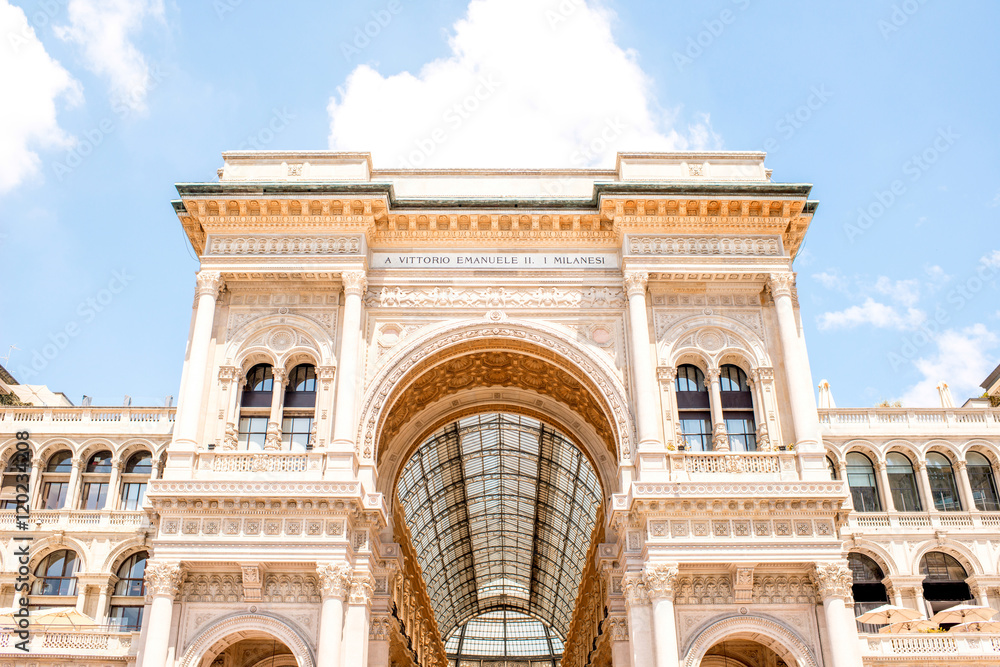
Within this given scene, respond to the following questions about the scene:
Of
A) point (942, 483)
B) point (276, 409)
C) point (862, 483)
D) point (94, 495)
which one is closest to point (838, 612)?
point (862, 483)

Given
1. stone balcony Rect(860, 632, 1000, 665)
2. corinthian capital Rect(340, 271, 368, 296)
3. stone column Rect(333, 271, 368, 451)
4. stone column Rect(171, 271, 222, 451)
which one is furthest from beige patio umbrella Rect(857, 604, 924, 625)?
stone column Rect(171, 271, 222, 451)

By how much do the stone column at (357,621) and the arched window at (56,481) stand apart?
16.8 metres

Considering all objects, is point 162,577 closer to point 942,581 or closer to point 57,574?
point 57,574

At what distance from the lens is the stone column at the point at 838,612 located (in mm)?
25359

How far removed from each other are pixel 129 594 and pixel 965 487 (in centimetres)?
3427

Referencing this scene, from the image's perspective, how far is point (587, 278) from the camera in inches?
1236

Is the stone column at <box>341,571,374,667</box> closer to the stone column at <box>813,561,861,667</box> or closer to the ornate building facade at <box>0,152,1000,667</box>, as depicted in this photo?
the ornate building facade at <box>0,152,1000,667</box>

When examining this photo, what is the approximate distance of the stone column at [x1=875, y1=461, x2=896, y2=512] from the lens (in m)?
37.6

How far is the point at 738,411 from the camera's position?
29828 mm

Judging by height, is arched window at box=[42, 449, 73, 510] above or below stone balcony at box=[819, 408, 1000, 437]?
below

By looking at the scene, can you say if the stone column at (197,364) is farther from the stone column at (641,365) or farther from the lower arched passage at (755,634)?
the lower arched passage at (755,634)

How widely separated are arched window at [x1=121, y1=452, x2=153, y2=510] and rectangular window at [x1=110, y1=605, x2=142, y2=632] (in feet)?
12.9

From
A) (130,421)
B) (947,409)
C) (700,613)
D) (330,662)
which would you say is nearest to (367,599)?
(330,662)

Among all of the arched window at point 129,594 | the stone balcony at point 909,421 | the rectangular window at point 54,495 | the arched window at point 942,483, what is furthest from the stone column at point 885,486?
the rectangular window at point 54,495
